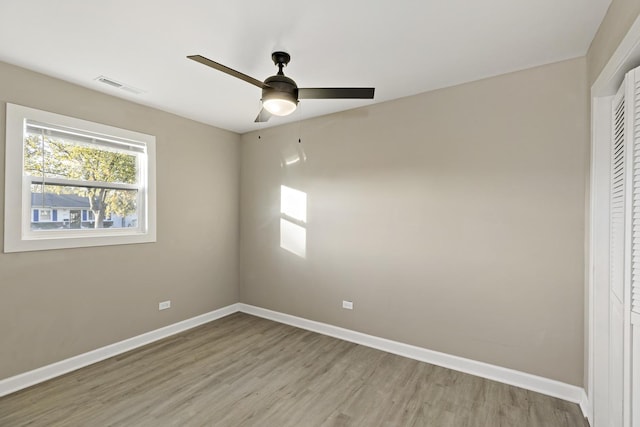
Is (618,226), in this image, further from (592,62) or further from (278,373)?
(278,373)

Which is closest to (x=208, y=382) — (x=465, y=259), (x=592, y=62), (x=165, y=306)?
(x=165, y=306)

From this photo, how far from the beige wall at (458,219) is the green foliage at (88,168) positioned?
190cm

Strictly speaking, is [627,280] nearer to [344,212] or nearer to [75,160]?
[344,212]

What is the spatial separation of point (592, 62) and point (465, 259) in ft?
5.81

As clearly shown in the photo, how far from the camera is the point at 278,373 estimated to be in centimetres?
288

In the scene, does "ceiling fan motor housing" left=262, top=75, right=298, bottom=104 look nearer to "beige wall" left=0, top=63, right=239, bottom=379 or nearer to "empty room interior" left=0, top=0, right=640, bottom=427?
"empty room interior" left=0, top=0, right=640, bottom=427

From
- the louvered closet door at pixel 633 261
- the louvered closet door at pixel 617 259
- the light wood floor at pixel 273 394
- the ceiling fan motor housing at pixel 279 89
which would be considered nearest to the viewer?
the louvered closet door at pixel 633 261

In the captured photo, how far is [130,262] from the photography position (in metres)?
3.37

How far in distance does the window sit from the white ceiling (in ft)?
1.66

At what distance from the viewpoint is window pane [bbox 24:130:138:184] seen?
273cm

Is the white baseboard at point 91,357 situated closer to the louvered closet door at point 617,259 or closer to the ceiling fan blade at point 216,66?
the ceiling fan blade at point 216,66

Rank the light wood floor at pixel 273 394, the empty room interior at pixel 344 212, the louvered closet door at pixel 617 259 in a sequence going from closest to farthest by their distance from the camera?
the louvered closet door at pixel 617 259
the empty room interior at pixel 344 212
the light wood floor at pixel 273 394

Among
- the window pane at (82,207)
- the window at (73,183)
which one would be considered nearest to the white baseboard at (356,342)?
the window at (73,183)

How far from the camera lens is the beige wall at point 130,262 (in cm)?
261
